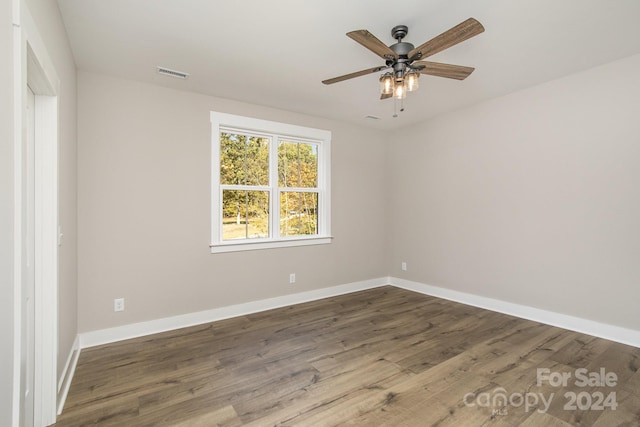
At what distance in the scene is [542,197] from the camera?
344 centimetres

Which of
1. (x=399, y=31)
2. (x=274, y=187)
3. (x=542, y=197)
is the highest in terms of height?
(x=399, y=31)

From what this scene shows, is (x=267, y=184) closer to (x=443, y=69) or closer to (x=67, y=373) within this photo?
(x=443, y=69)

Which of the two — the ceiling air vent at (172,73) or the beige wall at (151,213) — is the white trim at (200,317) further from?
the ceiling air vent at (172,73)

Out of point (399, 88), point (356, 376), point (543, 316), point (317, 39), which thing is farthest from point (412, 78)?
point (543, 316)

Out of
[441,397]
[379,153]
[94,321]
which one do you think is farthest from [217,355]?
[379,153]

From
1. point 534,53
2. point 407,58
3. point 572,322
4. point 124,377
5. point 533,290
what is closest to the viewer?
point 407,58

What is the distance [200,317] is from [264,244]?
1.13 meters

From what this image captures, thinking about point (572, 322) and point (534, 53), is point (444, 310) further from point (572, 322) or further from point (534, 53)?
point (534, 53)

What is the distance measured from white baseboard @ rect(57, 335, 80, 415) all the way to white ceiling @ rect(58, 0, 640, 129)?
99.9 inches

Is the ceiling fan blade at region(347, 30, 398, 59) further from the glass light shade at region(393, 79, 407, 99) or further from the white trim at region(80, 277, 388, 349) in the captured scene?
the white trim at region(80, 277, 388, 349)

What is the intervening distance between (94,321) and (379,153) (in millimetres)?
4415

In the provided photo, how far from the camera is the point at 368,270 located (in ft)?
16.6

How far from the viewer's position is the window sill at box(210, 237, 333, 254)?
Answer: 3669mm

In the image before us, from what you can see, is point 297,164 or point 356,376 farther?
point 297,164
